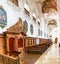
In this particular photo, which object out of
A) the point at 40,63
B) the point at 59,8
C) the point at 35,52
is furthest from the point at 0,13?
the point at 59,8

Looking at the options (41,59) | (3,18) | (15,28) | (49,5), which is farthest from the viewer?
(49,5)

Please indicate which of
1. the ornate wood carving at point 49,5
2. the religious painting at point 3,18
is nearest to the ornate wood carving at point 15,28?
the religious painting at point 3,18

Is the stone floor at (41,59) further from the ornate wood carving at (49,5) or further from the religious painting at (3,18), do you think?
the ornate wood carving at (49,5)

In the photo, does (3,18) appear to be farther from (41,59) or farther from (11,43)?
(41,59)

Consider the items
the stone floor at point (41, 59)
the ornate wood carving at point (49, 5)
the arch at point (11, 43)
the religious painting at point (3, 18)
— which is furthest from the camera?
the ornate wood carving at point (49, 5)

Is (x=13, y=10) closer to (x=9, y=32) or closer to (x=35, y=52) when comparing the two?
(x=9, y=32)

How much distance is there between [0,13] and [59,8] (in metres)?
19.3

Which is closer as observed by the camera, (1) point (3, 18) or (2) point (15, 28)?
(1) point (3, 18)

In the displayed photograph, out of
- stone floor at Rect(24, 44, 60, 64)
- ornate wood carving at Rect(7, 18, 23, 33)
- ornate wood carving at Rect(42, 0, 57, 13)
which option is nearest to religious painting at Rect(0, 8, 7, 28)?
ornate wood carving at Rect(7, 18, 23, 33)

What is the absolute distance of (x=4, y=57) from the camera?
4.08 metres

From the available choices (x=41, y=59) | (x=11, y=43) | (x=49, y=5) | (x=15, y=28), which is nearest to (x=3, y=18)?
(x=15, y=28)

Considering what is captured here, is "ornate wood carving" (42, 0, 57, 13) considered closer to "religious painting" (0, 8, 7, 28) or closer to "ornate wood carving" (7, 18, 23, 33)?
"ornate wood carving" (7, 18, 23, 33)

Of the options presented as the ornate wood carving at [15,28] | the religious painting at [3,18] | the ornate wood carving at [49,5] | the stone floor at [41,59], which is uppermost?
the ornate wood carving at [49,5]

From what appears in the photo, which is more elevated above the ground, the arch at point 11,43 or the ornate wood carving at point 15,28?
the ornate wood carving at point 15,28
